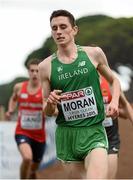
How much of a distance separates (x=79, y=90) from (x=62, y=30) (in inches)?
19.6

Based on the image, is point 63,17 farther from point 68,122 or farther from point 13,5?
point 13,5

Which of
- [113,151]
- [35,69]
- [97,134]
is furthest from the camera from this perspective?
[35,69]

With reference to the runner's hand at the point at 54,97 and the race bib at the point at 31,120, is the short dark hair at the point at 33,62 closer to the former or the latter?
the race bib at the point at 31,120

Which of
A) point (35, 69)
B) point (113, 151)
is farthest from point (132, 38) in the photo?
point (113, 151)

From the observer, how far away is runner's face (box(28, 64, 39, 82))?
30.6 feet

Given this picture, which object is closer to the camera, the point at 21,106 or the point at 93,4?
the point at 21,106

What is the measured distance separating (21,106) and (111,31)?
1872mm

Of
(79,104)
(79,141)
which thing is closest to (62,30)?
(79,104)

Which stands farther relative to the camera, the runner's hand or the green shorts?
the green shorts

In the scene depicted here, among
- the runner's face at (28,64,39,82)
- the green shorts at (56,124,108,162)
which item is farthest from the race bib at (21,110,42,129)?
the green shorts at (56,124,108,162)

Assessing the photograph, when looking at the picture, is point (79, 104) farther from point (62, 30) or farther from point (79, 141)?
point (62, 30)

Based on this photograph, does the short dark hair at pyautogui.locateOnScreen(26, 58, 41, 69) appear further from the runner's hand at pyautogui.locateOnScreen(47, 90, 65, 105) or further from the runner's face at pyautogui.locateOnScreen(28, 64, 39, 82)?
the runner's hand at pyautogui.locateOnScreen(47, 90, 65, 105)

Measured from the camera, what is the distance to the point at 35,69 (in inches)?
368

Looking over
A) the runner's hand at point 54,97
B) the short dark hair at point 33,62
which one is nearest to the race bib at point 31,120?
the short dark hair at point 33,62
